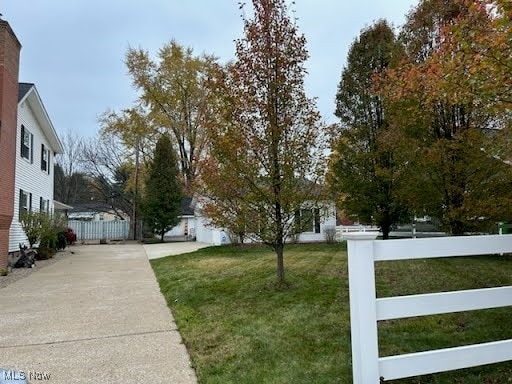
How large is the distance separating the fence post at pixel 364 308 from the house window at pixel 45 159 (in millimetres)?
20560

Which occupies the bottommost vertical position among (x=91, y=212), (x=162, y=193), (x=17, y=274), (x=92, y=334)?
(x=92, y=334)

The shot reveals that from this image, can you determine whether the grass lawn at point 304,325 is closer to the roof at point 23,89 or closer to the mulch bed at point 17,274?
the mulch bed at point 17,274

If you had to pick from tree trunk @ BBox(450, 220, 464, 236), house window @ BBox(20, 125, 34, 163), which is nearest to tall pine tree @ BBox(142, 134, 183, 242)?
house window @ BBox(20, 125, 34, 163)

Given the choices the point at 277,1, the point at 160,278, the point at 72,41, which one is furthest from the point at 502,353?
the point at 72,41

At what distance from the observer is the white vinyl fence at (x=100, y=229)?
35125mm

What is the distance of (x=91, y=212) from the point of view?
147 feet

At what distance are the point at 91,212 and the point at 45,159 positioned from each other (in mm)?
24666

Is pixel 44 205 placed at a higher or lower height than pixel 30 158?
lower

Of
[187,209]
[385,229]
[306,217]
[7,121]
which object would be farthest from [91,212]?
[306,217]

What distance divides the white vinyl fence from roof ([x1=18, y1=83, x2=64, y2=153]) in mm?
13968

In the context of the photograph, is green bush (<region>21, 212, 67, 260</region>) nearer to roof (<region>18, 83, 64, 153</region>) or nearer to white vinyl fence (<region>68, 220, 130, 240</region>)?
roof (<region>18, 83, 64, 153</region>)

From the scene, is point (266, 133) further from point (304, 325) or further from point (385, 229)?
point (385, 229)

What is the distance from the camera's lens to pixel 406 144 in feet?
42.4

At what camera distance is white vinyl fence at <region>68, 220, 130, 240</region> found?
1383 inches
